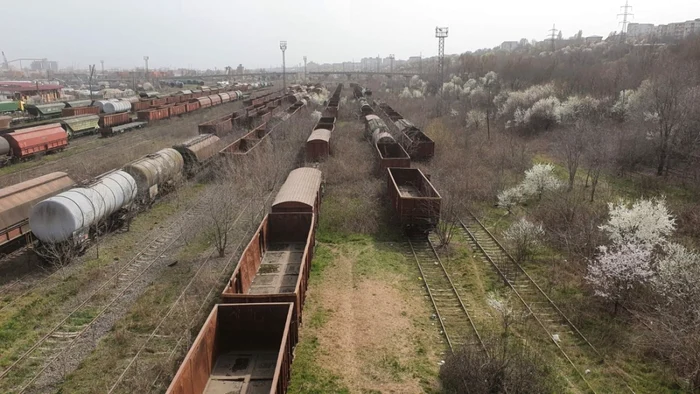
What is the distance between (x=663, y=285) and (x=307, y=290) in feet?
36.9

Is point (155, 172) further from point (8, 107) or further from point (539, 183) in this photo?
point (8, 107)

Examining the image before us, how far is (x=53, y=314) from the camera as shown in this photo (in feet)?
45.9

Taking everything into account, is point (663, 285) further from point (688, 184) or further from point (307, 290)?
point (688, 184)

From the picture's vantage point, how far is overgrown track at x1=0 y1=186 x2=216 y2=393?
444 inches

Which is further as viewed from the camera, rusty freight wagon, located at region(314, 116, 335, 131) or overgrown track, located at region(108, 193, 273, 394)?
rusty freight wagon, located at region(314, 116, 335, 131)

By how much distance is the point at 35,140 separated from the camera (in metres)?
34.6

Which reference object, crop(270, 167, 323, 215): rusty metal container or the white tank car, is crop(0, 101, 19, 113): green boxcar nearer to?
the white tank car

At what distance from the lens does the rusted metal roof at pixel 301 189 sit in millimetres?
18922

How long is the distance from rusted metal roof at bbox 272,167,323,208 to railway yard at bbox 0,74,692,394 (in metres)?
0.15

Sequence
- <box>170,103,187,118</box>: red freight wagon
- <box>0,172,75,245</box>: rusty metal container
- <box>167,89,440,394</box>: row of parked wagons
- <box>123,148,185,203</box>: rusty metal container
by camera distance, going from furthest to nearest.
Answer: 1. <box>170,103,187,118</box>: red freight wagon
2. <box>123,148,185,203</box>: rusty metal container
3. <box>0,172,75,245</box>: rusty metal container
4. <box>167,89,440,394</box>: row of parked wagons

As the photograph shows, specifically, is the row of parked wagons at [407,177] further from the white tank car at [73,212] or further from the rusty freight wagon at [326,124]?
the white tank car at [73,212]

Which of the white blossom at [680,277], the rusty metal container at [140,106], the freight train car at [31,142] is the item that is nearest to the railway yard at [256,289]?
the white blossom at [680,277]

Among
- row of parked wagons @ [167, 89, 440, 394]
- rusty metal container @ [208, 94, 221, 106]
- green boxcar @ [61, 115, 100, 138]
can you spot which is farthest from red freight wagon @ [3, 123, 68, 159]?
rusty metal container @ [208, 94, 221, 106]

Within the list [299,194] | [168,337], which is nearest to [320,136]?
[299,194]
